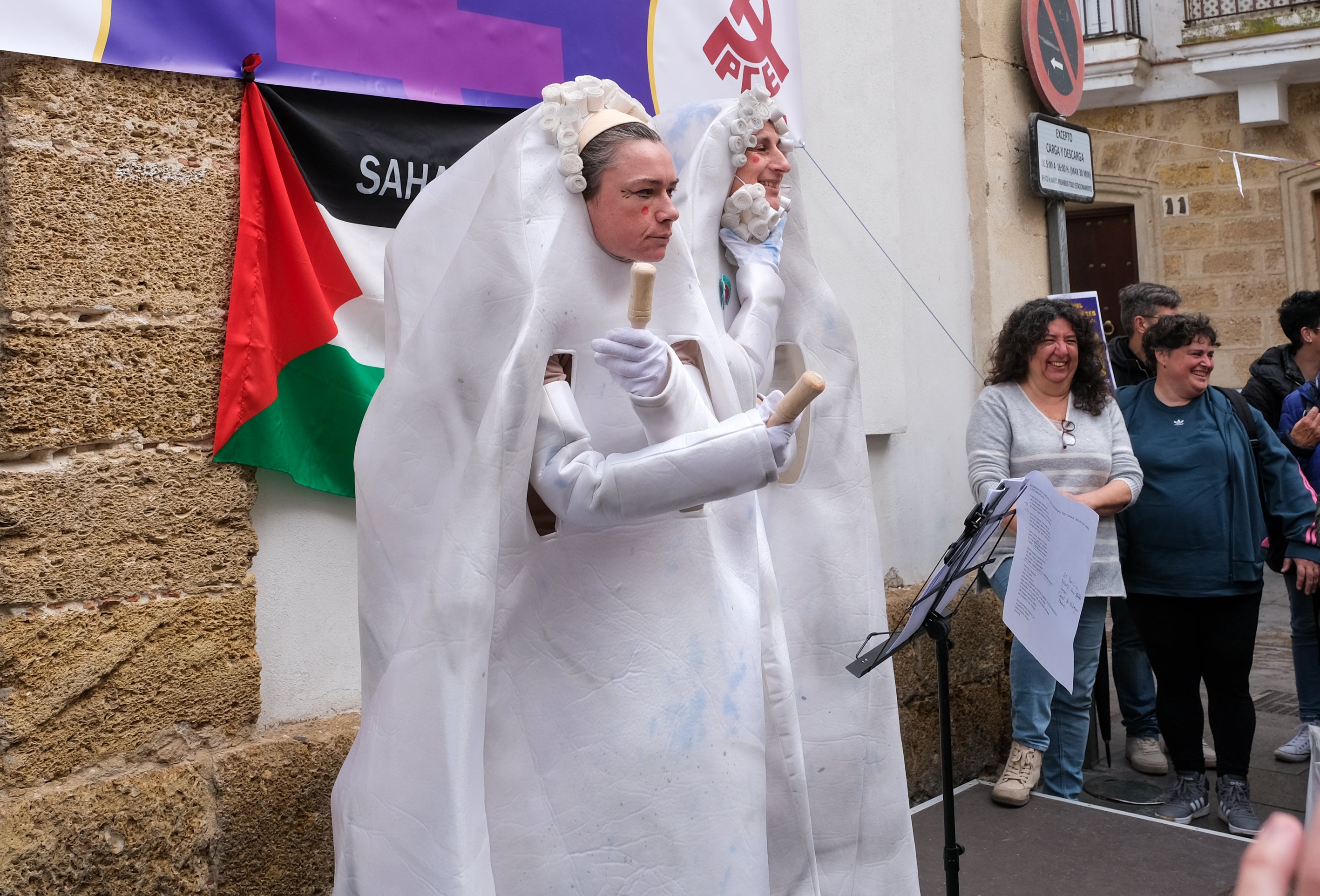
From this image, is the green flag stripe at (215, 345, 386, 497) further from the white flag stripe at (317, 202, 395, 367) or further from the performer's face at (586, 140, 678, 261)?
the performer's face at (586, 140, 678, 261)

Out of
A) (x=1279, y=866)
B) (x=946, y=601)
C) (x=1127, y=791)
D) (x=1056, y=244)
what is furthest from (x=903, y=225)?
(x=1279, y=866)

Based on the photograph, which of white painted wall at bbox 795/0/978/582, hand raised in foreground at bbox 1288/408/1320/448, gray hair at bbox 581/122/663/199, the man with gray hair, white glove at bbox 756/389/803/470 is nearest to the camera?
white glove at bbox 756/389/803/470

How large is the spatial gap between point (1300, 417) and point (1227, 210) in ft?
26.6

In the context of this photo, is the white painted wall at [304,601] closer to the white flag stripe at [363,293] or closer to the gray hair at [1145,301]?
the white flag stripe at [363,293]

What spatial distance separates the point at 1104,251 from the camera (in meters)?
13.3

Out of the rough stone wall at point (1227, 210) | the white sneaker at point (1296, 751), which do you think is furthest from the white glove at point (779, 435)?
the rough stone wall at point (1227, 210)

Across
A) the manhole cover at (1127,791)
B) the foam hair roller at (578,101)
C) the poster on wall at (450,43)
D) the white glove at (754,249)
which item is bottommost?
the manhole cover at (1127,791)

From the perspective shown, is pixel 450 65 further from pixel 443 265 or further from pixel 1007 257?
pixel 1007 257

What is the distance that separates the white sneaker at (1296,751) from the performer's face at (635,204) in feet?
13.7

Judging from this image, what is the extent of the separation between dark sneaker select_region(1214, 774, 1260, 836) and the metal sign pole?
2186 millimetres

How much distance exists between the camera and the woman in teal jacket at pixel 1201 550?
14.3ft

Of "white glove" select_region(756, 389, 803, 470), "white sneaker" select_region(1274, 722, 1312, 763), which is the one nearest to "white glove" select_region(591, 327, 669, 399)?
"white glove" select_region(756, 389, 803, 470)

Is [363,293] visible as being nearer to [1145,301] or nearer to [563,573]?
[563,573]

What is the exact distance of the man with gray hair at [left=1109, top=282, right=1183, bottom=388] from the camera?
5.33 meters
